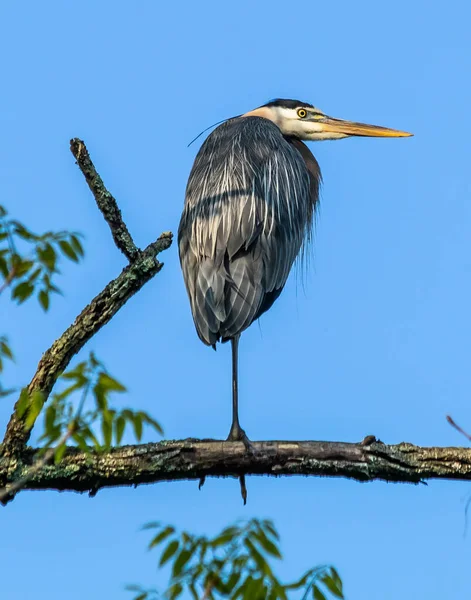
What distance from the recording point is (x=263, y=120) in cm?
673

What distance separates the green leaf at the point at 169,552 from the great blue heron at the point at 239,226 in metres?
2.50

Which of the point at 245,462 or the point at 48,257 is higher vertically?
the point at 245,462

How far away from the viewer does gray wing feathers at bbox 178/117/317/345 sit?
5.15 metres

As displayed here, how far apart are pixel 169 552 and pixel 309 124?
5.31m

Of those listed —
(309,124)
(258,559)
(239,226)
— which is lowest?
(258,559)

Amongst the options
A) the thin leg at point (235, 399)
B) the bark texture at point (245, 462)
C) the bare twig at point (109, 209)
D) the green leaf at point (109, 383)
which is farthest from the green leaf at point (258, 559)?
the thin leg at point (235, 399)

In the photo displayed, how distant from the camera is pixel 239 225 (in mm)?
5457

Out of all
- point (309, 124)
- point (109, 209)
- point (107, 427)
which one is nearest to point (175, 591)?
point (107, 427)

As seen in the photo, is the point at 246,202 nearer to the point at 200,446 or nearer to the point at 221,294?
the point at 221,294

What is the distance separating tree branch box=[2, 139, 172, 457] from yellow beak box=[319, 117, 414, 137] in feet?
12.2

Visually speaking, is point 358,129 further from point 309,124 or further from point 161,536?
point 161,536

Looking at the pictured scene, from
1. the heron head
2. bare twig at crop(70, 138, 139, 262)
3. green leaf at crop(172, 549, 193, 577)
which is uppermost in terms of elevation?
the heron head

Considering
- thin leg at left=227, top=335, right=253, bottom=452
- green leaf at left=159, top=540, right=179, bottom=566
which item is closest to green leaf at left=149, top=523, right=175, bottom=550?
green leaf at left=159, top=540, right=179, bottom=566

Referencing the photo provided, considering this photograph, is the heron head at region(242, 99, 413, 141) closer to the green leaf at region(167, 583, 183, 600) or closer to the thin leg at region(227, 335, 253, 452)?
the thin leg at region(227, 335, 253, 452)
